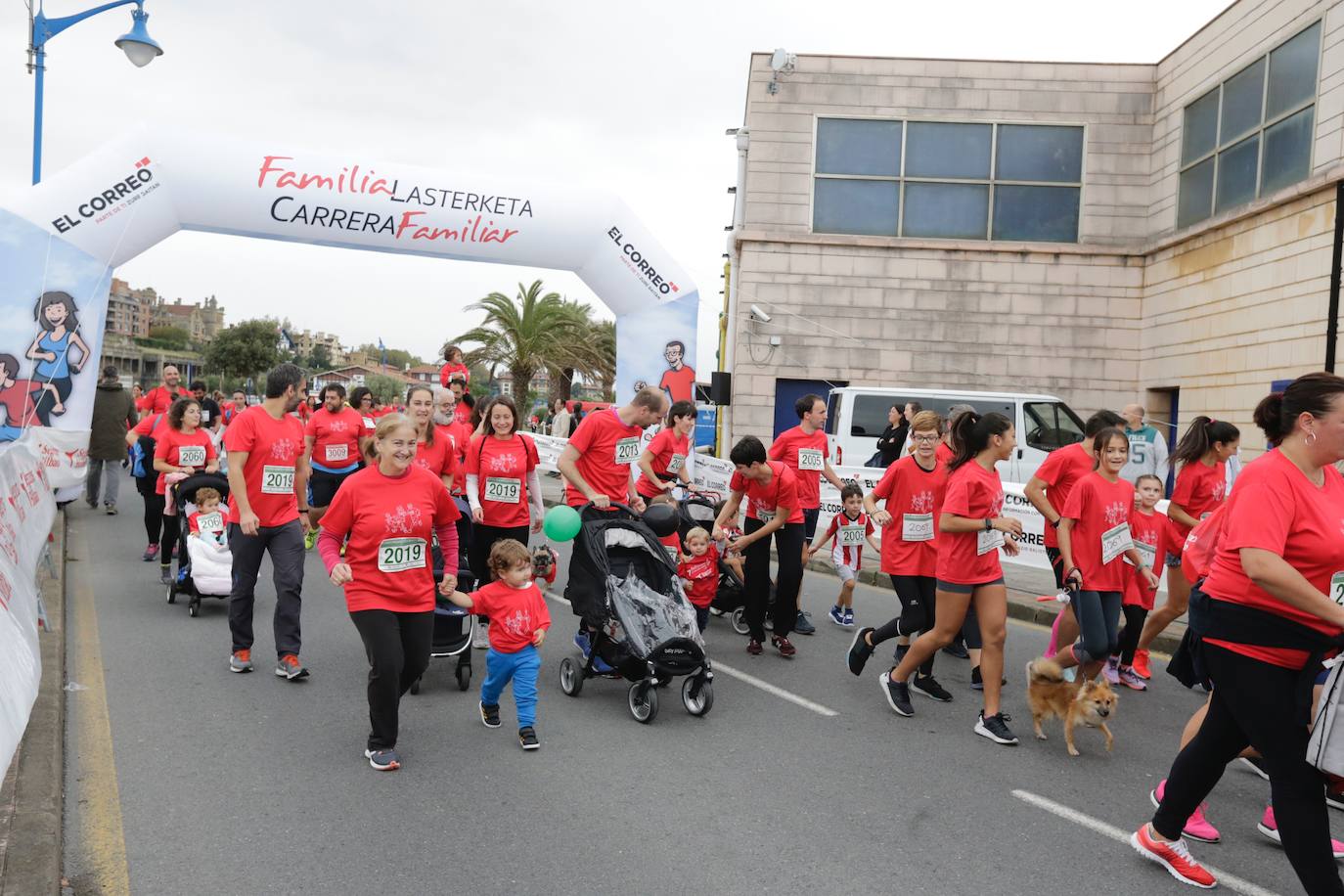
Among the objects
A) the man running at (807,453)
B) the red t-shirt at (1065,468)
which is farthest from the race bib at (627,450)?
the red t-shirt at (1065,468)

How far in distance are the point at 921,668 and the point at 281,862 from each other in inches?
171

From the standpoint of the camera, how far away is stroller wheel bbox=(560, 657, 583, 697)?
650cm

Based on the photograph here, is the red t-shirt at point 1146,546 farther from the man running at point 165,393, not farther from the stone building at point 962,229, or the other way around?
the stone building at point 962,229

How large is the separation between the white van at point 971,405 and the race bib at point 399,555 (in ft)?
34.0

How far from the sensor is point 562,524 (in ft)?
20.7

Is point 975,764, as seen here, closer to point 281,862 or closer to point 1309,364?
point 281,862

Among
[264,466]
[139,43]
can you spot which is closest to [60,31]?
[139,43]

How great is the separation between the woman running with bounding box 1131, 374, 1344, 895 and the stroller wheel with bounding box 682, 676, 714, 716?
3096 mm

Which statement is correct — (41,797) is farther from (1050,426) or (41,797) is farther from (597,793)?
(1050,426)

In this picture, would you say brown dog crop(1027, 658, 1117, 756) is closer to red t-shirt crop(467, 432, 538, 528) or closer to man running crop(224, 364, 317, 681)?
red t-shirt crop(467, 432, 538, 528)

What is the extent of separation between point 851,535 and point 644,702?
3244mm

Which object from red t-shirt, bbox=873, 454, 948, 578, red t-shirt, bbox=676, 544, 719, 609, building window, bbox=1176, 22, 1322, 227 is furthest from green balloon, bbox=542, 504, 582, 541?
building window, bbox=1176, 22, 1322, 227

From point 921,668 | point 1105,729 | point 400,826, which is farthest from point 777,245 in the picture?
point 400,826

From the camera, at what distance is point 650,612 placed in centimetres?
625
